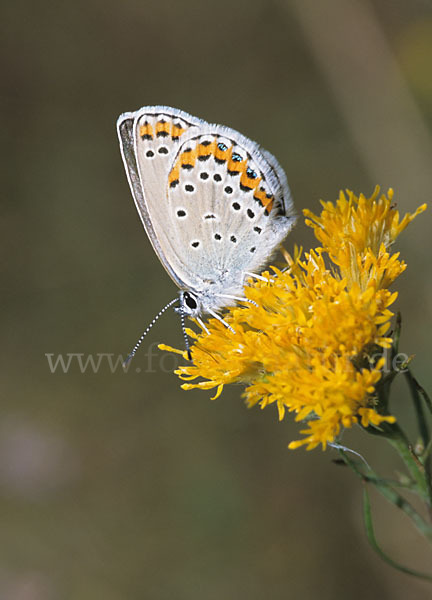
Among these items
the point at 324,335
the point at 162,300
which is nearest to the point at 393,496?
the point at 324,335

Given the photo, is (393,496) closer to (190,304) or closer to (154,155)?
(190,304)

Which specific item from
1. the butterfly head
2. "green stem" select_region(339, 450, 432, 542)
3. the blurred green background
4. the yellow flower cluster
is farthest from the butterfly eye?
the blurred green background

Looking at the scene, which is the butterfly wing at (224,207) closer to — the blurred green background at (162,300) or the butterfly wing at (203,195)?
the butterfly wing at (203,195)

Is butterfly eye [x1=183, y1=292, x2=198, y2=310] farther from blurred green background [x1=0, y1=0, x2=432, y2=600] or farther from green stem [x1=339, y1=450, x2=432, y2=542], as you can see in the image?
blurred green background [x1=0, y1=0, x2=432, y2=600]

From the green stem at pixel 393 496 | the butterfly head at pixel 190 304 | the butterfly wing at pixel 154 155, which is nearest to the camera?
the green stem at pixel 393 496

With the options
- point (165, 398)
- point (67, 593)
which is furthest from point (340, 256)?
point (67, 593)

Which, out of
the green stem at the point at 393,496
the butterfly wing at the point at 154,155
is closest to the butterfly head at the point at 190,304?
the butterfly wing at the point at 154,155
